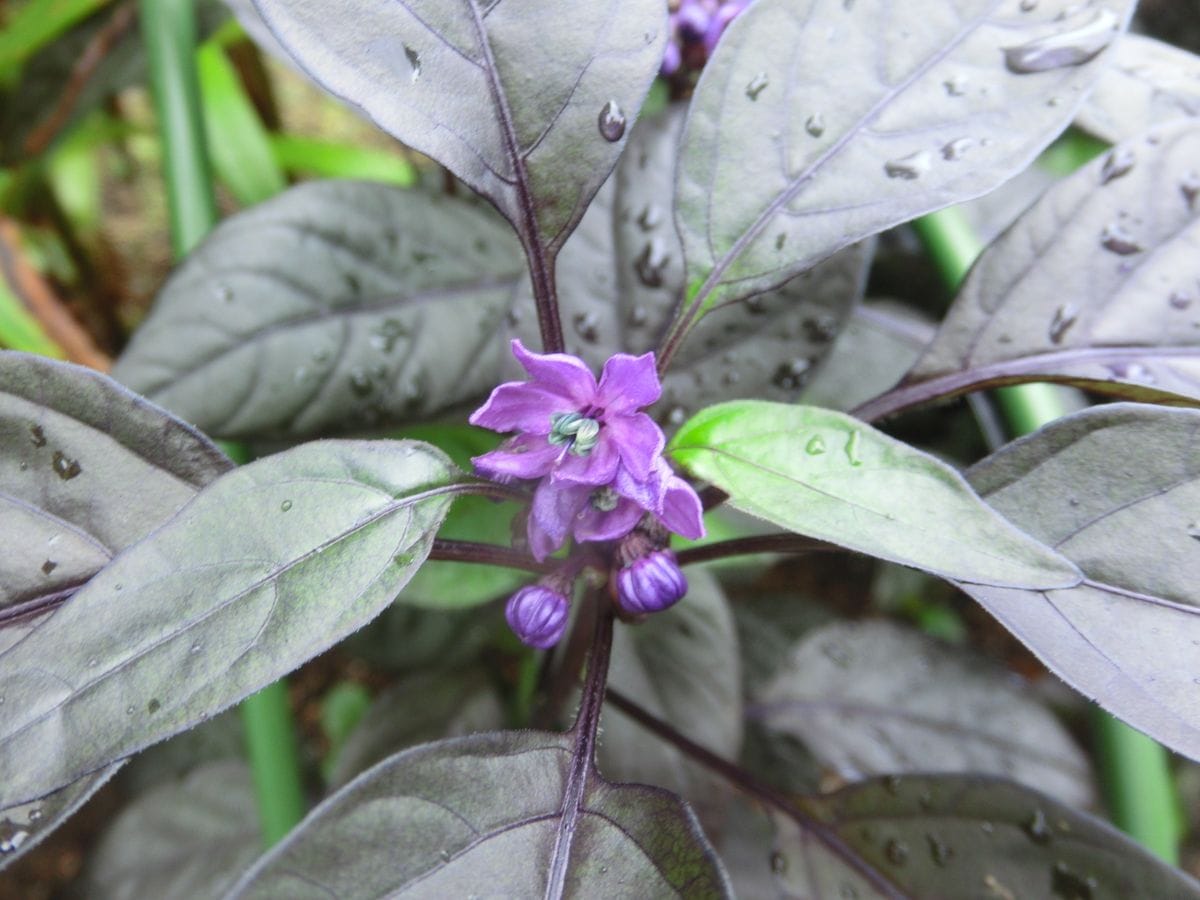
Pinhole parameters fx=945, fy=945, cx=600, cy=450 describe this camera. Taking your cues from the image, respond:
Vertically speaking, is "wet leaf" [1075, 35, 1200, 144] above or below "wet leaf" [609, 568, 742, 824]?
above

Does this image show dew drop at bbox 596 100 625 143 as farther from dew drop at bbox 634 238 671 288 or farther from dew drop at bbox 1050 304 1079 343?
dew drop at bbox 1050 304 1079 343

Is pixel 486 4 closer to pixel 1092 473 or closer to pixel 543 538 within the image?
pixel 543 538

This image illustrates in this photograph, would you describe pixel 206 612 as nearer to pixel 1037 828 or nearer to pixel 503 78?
pixel 503 78

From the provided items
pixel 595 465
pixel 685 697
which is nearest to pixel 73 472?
pixel 595 465

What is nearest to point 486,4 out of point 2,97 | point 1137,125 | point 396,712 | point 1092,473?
point 1092,473

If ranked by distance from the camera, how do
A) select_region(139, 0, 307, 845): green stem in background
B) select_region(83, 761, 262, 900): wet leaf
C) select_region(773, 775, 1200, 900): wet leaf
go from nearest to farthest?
select_region(773, 775, 1200, 900): wet leaf < select_region(139, 0, 307, 845): green stem in background < select_region(83, 761, 262, 900): wet leaf

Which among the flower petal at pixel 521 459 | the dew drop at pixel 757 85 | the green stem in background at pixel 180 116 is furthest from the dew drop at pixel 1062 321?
the green stem in background at pixel 180 116

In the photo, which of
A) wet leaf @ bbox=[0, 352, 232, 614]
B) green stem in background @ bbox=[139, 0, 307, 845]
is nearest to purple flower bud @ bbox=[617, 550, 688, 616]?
wet leaf @ bbox=[0, 352, 232, 614]

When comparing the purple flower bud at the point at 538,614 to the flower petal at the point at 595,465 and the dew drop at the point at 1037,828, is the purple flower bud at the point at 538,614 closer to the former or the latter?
the flower petal at the point at 595,465
